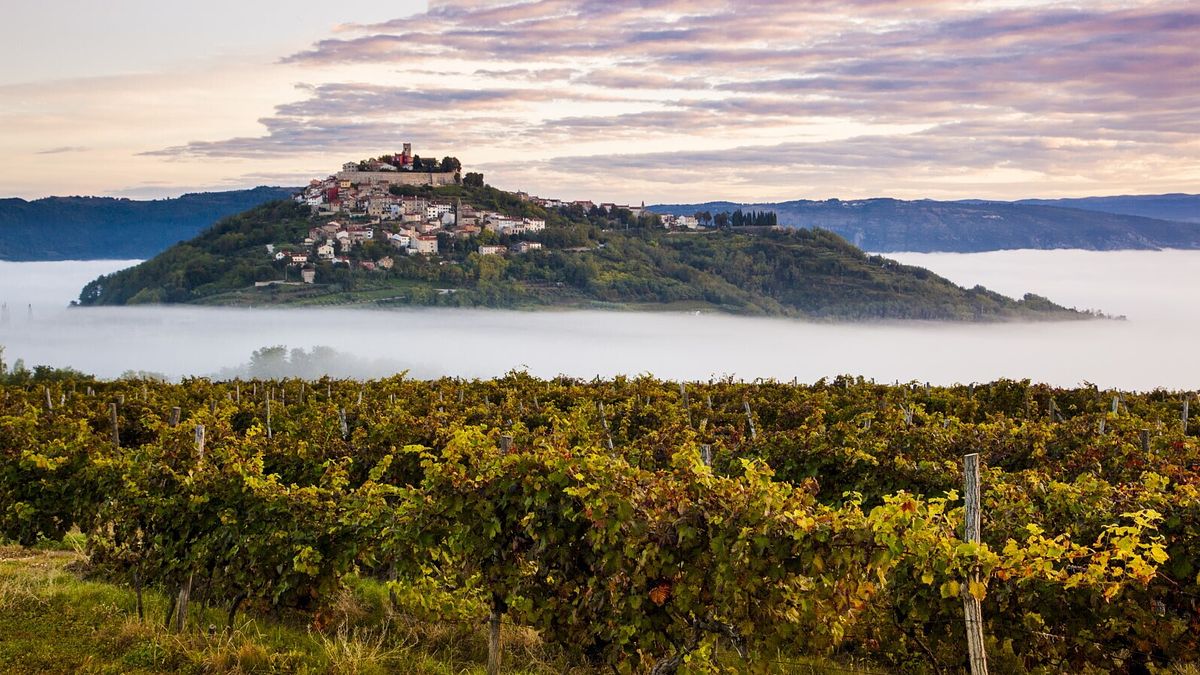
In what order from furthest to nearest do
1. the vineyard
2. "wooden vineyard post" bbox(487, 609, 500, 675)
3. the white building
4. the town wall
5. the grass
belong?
1. the town wall
2. the white building
3. the grass
4. "wooden vineyard post" bbox(487, 609, 500, 675)
5. the vineyard

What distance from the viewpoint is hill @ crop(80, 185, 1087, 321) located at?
163m

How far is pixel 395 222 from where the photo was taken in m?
173

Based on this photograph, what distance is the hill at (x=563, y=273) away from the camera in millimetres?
162750

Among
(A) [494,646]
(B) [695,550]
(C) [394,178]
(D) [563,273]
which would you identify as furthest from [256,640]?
(C) [394,178]

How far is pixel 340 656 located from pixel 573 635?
7.11ft

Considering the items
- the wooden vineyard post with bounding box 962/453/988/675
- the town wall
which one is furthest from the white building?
the wooden vineyard post with bounding box 962/453/988/675

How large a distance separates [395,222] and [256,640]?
169m

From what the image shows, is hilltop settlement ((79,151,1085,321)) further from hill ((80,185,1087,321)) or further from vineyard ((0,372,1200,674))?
vineyard ((0,372,1200,674))

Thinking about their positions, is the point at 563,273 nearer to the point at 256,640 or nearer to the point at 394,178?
the point at 394,178

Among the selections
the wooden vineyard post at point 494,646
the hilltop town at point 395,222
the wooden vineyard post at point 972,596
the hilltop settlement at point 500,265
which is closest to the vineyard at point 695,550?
Answer: the wooden vineyard post at point 494,646

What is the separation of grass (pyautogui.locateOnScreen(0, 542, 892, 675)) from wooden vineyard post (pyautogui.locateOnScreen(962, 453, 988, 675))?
1971 millimetres

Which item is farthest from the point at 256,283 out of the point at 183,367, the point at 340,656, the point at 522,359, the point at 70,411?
the point at 340,656

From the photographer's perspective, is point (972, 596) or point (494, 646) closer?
point (972, 596)

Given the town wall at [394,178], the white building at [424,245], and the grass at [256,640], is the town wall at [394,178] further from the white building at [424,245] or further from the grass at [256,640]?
the grass at [256,640]
